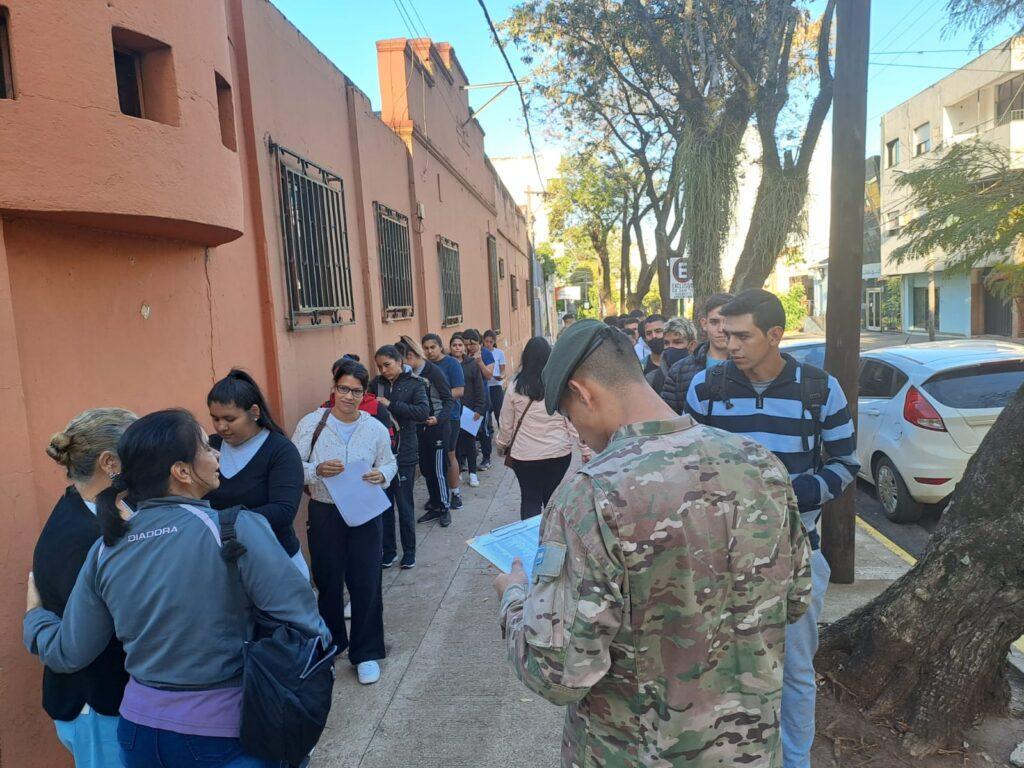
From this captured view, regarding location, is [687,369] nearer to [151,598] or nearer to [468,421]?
[468,421]

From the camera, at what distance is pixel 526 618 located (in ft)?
4.84

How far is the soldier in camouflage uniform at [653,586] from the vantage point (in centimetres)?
142

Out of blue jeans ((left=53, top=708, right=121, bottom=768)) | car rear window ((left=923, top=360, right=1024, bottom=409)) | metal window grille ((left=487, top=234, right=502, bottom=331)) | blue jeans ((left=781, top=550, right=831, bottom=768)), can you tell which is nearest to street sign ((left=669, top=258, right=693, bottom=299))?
car rear window ((left=923, top=360, right=1024, bottom=409))

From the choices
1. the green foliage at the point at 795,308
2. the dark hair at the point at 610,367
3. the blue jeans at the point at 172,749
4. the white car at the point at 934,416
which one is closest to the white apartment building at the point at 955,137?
the green foliage at the point at 795,308

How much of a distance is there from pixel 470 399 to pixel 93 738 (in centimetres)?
559

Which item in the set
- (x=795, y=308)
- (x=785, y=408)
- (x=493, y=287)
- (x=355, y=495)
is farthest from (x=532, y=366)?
(x=795, y=308)

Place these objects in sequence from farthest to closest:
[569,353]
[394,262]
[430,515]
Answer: [394,262] < [430,515] < [569,353]

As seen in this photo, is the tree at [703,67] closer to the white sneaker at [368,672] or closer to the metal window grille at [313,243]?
the metal window grille at [313,243]

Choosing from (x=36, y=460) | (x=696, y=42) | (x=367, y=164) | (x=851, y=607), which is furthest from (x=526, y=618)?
(x=696, y=42)

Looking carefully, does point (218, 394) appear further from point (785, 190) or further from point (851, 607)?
point (785, 190)

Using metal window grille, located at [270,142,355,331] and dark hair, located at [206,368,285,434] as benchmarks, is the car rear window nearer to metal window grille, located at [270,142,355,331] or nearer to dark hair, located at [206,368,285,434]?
metal window grille, located at [270,142,355,331]

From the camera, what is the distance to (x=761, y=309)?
2.90 meters

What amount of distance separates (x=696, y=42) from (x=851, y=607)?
8573 mm

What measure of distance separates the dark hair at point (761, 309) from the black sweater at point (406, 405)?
3.20 m
